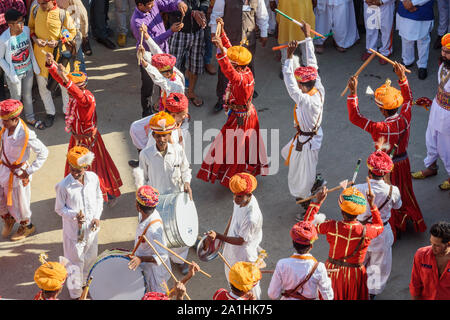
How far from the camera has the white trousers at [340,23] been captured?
35.8 feet

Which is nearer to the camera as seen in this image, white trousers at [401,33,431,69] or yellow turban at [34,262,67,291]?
yellow turban at [34,262,67,291]

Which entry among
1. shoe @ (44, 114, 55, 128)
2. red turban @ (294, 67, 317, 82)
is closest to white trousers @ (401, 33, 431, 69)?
red turban @ (294, 67, 317, 82)

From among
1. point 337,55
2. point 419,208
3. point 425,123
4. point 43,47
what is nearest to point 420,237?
point 419,208

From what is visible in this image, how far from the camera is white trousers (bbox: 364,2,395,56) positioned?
10.5 meters

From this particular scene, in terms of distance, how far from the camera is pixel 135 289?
20.3 ft

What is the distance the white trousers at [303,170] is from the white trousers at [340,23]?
3.80 metres

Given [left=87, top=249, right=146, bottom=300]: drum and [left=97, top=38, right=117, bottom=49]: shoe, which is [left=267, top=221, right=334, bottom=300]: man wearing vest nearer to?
[left=87, top=249, right=146, bottom=300]: drum

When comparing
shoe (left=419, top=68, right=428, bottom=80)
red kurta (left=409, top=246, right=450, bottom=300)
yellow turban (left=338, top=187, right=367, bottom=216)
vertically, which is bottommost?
shoe (left=419, top=68, right=428, bottom=80)

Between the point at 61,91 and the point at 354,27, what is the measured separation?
4645 millimetres

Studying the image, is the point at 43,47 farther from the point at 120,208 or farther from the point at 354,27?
the point at 354,27

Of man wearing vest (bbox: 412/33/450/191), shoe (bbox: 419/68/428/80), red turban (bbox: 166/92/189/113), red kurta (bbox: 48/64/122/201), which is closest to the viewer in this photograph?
red turban (bbox: 166/92/189/113)

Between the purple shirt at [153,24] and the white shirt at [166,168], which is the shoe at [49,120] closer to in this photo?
the purple shirt at [153,24]

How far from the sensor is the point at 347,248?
19.8ft

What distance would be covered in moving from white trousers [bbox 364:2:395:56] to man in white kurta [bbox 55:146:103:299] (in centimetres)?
550
